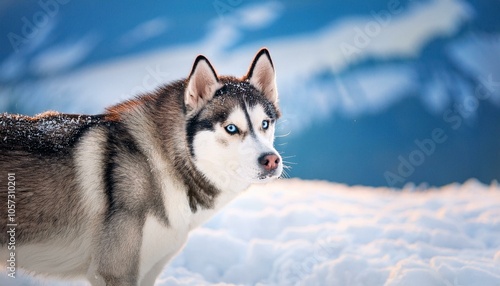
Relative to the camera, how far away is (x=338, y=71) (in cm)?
420

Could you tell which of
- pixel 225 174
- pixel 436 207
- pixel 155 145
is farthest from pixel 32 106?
pixel 436 207

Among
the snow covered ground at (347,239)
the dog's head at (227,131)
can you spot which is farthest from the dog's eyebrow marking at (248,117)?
the snow covered ground at (347,239)

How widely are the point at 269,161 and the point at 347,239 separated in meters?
1.87

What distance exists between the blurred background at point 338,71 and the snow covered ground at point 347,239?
0.19 metres

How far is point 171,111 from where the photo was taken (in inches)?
103

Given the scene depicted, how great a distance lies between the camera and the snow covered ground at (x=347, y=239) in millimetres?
3680

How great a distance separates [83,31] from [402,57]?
263 cm

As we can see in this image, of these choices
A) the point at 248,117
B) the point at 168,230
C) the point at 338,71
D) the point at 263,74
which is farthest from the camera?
the point at 338,71

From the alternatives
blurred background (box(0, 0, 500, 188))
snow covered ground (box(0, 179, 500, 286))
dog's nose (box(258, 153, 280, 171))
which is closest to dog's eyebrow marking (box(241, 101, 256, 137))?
dog's nose (box(258, 153, 280, 171))

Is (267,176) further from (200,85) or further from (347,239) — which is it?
(347,239)

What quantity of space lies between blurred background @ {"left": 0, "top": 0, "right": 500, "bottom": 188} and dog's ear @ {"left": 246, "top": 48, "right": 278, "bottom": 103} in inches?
48.8

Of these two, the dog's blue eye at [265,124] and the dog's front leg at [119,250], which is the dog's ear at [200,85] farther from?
the dog's front leg at [119,250]

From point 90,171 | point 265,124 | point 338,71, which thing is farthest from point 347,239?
point 90,171

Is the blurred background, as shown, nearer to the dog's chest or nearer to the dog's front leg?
the dog's chest
